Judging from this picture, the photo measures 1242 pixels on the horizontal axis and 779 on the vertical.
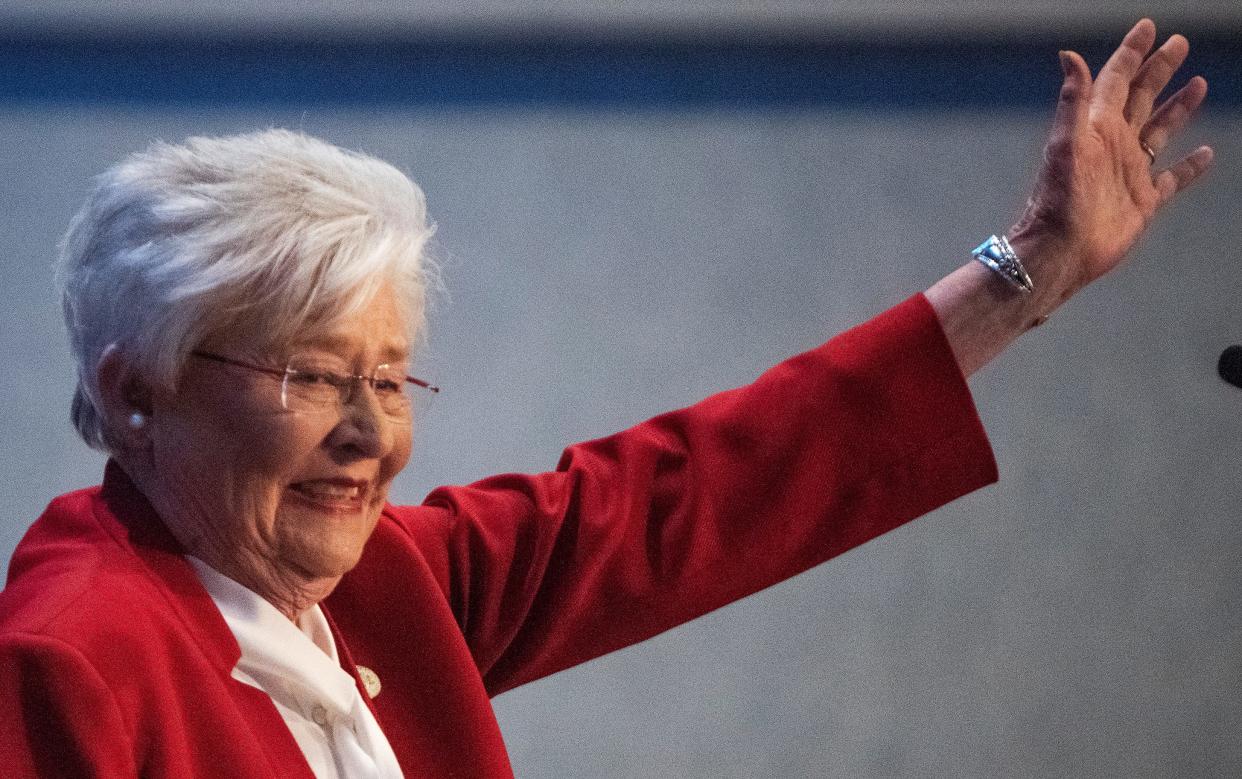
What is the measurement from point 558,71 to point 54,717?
2.05 metres

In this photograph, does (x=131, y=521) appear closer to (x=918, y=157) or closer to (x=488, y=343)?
(x=488, y=343)

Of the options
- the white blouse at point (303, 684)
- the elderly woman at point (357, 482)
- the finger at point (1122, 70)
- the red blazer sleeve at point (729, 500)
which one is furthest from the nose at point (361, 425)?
the finger at point (1122, 70)

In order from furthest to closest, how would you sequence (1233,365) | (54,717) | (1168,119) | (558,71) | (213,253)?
(558,71)
(1168,119)
(1233,365)
(213,253)
(54,717)

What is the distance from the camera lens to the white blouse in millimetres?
1290

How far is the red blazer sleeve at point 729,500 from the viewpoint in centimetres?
155

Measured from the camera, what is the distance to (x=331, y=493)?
1.31m

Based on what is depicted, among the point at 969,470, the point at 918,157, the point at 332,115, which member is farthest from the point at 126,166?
the point at 918,157

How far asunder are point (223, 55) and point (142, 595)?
6.11ft

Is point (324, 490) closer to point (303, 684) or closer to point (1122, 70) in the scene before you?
point (303, 684)

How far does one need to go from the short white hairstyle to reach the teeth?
0.13 m

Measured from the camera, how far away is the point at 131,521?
128 cm

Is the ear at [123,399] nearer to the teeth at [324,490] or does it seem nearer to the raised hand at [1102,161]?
the teeth at [324,490]

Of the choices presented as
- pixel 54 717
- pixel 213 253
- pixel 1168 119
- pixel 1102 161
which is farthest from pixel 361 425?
pixel 1168 119

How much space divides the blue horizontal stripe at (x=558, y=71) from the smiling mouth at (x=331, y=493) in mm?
1704
